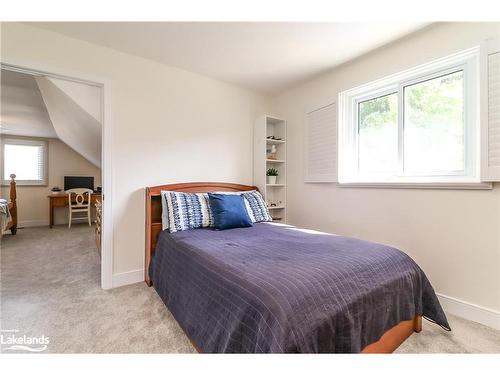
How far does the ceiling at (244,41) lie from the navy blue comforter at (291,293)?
1.72m

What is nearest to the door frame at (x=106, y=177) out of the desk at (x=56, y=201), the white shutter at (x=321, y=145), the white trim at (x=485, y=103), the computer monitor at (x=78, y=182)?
the white shutter at (x=321, y=145)

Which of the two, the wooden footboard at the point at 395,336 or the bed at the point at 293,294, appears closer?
the bed at the point at 293,294

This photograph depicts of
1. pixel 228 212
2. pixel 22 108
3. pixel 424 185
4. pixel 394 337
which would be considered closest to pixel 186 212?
pixel 228 212

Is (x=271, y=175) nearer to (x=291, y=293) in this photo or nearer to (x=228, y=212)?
(x=228, y=212)

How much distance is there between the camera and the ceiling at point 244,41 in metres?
1.90

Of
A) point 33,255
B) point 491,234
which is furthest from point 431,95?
point 33,255

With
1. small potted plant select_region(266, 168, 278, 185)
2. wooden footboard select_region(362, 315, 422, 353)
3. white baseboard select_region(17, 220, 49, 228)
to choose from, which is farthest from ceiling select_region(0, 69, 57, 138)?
wooden footboard select_region(362, 315, 422, 353)

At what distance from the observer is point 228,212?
224cm

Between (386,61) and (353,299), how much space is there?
7.12 ft

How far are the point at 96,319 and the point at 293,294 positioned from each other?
5.15 feet

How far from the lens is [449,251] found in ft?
5.95

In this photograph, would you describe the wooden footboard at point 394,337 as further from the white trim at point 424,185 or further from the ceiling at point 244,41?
the ceiling at point 244,41

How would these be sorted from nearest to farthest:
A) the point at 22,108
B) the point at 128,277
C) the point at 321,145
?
1. the point at 128,277
2. the point at 321,145
3. the point at 22,108
